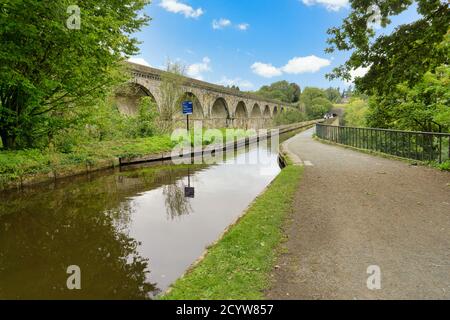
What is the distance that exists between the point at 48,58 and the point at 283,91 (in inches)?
4474

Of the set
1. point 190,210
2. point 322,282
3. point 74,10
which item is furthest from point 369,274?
point 74,10

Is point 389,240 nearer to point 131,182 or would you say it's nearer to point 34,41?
point 131,182

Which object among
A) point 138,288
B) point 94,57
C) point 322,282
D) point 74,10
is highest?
point 74,10

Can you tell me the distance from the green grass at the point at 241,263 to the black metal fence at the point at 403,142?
693cm

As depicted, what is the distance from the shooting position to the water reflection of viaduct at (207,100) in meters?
22.1

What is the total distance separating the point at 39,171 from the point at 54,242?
18.1 ft

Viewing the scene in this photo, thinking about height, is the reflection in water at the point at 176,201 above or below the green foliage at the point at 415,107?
below

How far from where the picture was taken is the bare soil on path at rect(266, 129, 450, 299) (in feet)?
9.04

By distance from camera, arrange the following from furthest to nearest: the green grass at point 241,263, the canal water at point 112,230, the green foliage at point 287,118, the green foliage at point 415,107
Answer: the green foliage at point 287,118
the green foliage at point 415,107
the canal water at point 112,230
the green grass at point 241,263

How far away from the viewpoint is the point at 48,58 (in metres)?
8.89

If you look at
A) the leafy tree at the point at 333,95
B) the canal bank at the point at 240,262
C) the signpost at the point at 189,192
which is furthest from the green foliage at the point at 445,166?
the leafy tree at the point at 333,95

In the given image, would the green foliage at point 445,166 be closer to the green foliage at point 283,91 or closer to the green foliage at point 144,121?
the green foliage at point 144,121

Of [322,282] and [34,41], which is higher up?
[34,41]

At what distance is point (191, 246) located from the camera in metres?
4.43
